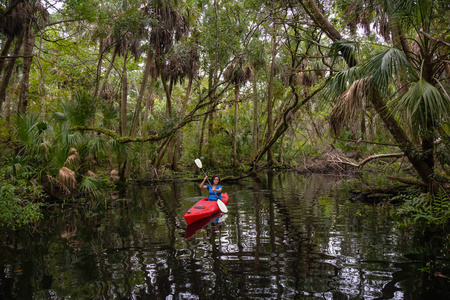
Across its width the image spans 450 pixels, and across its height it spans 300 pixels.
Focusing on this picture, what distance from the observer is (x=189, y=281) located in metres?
4.12

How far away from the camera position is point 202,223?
808 cm

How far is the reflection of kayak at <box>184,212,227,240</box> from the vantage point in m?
6.94

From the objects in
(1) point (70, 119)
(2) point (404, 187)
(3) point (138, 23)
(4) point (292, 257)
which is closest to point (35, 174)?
(1) point (70, 119)

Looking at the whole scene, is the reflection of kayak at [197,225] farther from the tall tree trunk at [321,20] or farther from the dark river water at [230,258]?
the tall tree trunk at [321,20]

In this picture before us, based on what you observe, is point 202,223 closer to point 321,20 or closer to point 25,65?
point 321,20

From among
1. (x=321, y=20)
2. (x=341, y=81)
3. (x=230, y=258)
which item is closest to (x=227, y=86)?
(x=321, y=20)

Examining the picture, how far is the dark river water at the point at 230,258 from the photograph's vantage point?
12.6ft

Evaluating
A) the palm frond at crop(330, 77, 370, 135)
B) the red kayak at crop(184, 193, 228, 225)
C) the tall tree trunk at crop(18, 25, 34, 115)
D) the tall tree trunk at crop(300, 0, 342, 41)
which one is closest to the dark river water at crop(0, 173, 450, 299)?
the red kayak at crop(184, 193, 228, 225)

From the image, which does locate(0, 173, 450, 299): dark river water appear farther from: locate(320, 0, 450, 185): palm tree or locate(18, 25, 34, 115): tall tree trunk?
locate(18, 25, 34, 115): tall tree trunk

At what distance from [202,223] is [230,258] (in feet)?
10.3

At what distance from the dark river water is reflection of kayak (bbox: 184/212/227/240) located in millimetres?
30

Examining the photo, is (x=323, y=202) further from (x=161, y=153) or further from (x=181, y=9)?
(x=181, y=9)

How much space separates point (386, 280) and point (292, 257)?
4.70 feet

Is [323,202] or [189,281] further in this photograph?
[323,202]
